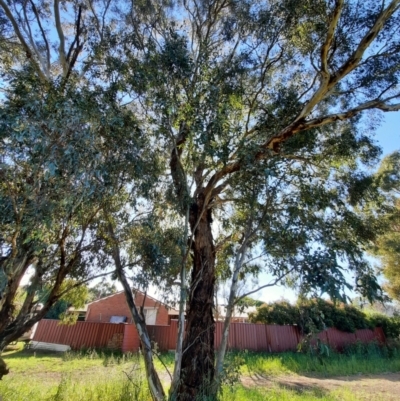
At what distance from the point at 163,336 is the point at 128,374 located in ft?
32.1

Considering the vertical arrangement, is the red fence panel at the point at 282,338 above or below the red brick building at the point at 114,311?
below

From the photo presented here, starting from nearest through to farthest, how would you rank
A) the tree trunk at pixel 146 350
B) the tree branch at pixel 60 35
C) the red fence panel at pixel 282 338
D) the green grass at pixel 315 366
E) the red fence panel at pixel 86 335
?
the tree trunk at pixel 146 350 < the tree branch at pixel 60 35 < the green grass at pixel 315 366 < the red fence panel at pixel 86 335 < the red fence panel at pixel 282 338

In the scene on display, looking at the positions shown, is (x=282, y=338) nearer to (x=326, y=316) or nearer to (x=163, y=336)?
(x=326, y=316)

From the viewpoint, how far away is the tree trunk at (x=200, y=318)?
5.88 m

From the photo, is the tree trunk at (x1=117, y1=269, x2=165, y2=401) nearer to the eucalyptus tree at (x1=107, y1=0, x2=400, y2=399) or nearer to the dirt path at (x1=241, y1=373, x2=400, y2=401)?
the eucalyptus tree at (x1=107, y1=0, x2=400, y2=399)

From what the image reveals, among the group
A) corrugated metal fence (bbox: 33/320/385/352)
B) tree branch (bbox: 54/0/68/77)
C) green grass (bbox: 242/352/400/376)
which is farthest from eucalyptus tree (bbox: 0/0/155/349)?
corrugated metal fence (bbox: 33/320/385/352)

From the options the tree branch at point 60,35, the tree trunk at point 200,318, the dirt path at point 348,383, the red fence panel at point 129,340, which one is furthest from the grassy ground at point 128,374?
the tree branch at point 60,35

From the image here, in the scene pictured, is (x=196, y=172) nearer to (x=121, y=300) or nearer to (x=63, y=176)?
(x=63, y=176)

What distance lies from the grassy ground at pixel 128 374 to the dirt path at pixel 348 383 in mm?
252

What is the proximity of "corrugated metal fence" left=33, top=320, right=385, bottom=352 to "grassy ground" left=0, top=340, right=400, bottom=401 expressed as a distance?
5.70 feet

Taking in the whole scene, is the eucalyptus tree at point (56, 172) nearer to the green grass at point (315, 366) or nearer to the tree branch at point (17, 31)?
the tree branch at point (17, 31)

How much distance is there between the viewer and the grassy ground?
6.02 metres

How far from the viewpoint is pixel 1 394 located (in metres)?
5.62

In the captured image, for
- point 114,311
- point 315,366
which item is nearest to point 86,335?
point 114,311
